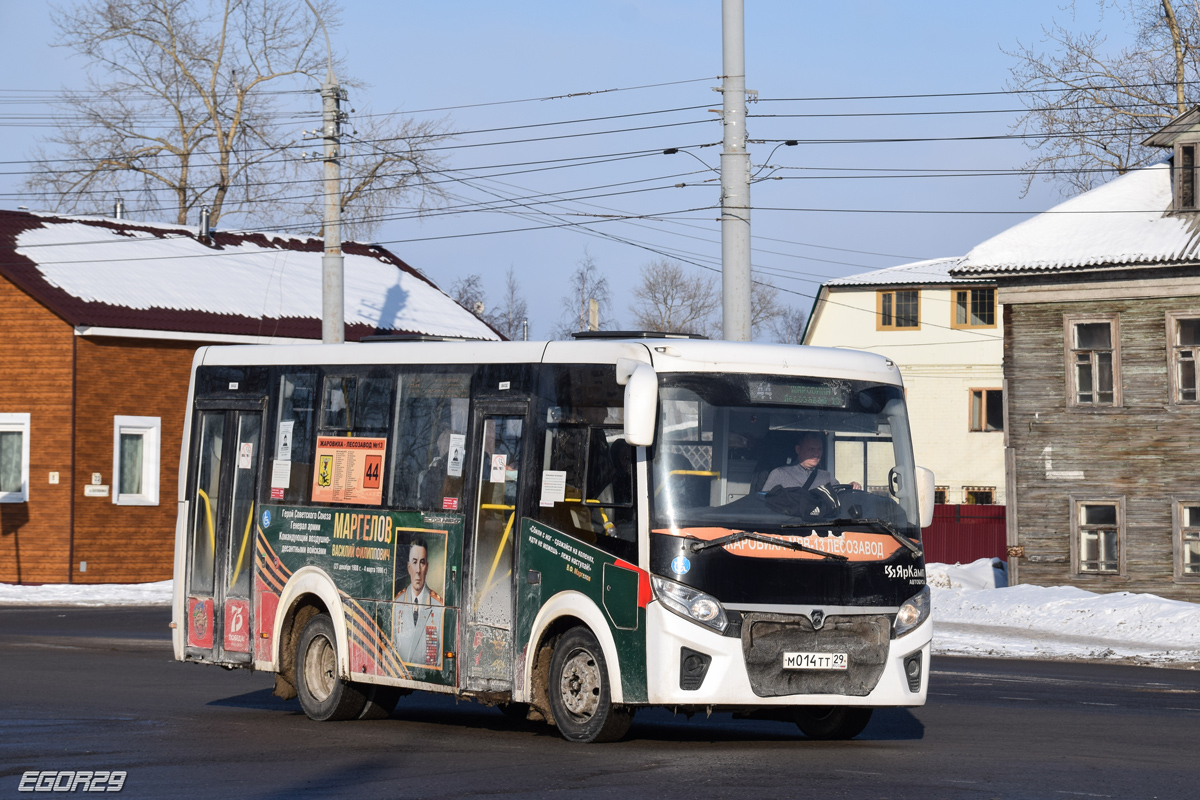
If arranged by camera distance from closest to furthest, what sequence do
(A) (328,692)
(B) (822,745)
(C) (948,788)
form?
(C) (948,788) < (B) (822,745) < (A) (328,692)

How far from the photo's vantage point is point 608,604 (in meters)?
11.3

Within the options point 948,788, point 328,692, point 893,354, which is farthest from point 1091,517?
point 893,354

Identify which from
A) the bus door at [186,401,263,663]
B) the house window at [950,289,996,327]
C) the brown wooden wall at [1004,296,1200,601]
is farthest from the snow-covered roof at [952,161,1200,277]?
the house window at [950,289,996,327]

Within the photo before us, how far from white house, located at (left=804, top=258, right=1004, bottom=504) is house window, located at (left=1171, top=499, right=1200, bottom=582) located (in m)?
29.2

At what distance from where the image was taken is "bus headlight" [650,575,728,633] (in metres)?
11.0

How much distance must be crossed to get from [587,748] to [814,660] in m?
1.63

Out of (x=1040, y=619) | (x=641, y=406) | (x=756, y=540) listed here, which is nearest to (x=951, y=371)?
(x=1040, y=619)

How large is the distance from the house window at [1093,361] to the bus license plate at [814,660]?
2370cm

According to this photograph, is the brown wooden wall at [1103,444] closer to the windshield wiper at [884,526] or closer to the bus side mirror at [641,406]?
the windshield wiper at [884,526]

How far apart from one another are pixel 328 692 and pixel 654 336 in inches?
163

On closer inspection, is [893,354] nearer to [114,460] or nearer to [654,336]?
[114,460]

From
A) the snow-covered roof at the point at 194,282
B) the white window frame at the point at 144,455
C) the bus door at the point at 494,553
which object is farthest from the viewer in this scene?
the snow-covered roof at the point at 194,282

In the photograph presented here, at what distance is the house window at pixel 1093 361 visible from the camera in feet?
109

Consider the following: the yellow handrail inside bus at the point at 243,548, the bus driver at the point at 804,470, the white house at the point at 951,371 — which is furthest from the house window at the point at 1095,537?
the white house at the point at 951,371
